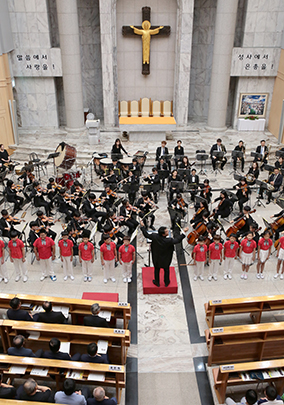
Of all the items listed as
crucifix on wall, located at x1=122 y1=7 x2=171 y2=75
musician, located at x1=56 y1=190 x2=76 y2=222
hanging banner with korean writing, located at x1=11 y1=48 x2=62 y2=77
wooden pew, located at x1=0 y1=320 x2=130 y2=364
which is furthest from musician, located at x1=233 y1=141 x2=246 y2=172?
wooden pew, located at x1=0 y1=320 x2=130 y2=364

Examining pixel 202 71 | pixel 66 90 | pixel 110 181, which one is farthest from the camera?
pixel 202 71

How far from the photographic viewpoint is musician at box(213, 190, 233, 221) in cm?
1209

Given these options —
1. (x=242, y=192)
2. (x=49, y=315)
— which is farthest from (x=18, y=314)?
(x=242, y=192)

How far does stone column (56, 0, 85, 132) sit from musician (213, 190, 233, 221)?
10.9 meters

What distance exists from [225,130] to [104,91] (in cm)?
677

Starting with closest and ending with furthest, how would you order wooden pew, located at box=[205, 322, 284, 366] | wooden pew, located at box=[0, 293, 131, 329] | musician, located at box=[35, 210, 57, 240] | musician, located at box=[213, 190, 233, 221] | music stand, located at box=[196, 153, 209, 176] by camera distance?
wooden pew, located at box=[205, 322, 284, 366]
wooden pew, located at box=[0, 293, 131, 329]
musician, located at box=[35, 210, 57, 240]
musician, located at box=[213, 190, 233, 221]
music stand, located at box=[196, 153, 209, 176]

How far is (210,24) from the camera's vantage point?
20.8m

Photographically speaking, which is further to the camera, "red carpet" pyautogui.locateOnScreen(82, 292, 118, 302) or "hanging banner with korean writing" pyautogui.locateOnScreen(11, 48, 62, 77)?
"hanging banner with korean writing" pyautogui.locateOnScreen(11, 48, 62, 77)

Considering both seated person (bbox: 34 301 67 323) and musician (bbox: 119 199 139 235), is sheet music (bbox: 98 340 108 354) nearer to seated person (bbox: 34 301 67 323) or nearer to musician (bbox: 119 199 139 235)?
seated person (bbox: 34 301 67 323)

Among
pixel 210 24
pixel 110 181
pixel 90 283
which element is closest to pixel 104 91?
pixel 210 24

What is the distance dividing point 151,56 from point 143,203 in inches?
468

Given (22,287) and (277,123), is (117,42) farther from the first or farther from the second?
(22,287)

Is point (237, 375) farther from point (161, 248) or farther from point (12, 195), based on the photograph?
point (12, 195)

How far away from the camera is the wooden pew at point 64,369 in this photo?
6445mm
